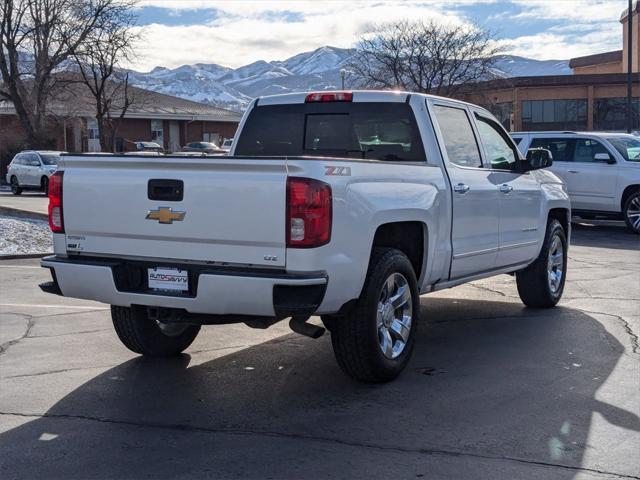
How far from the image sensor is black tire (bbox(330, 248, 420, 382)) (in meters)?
5.48

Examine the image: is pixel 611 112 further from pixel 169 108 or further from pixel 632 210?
pixel 632 210

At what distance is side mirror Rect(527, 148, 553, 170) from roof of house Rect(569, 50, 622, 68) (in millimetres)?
67237

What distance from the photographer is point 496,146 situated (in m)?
7.87

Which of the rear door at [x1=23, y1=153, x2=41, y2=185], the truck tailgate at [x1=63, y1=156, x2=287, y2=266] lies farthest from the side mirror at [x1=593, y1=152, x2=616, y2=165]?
the rear door at [x1=23, y1=153, x2=41, y2=185]

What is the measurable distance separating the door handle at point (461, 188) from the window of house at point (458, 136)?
26cm

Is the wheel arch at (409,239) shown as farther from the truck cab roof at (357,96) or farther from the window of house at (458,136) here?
the truck cab roof at (357,96)

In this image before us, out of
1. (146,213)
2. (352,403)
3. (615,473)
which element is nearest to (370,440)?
(352,403)

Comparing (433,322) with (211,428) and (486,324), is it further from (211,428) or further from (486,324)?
(211,428)

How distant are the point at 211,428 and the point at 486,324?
3.78 metres

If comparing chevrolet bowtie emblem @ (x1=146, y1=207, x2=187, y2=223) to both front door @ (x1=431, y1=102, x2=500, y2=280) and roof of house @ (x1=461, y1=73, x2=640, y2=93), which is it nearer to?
front door @ (x1=431, y1=102, x2=500, y2=280)

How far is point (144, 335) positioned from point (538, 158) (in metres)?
4.09

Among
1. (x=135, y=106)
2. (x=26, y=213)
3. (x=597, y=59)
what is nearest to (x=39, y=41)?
(x=135, y=106)

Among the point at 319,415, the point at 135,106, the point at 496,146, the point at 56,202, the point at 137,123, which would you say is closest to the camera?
the point at 319,415

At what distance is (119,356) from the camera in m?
6.68
